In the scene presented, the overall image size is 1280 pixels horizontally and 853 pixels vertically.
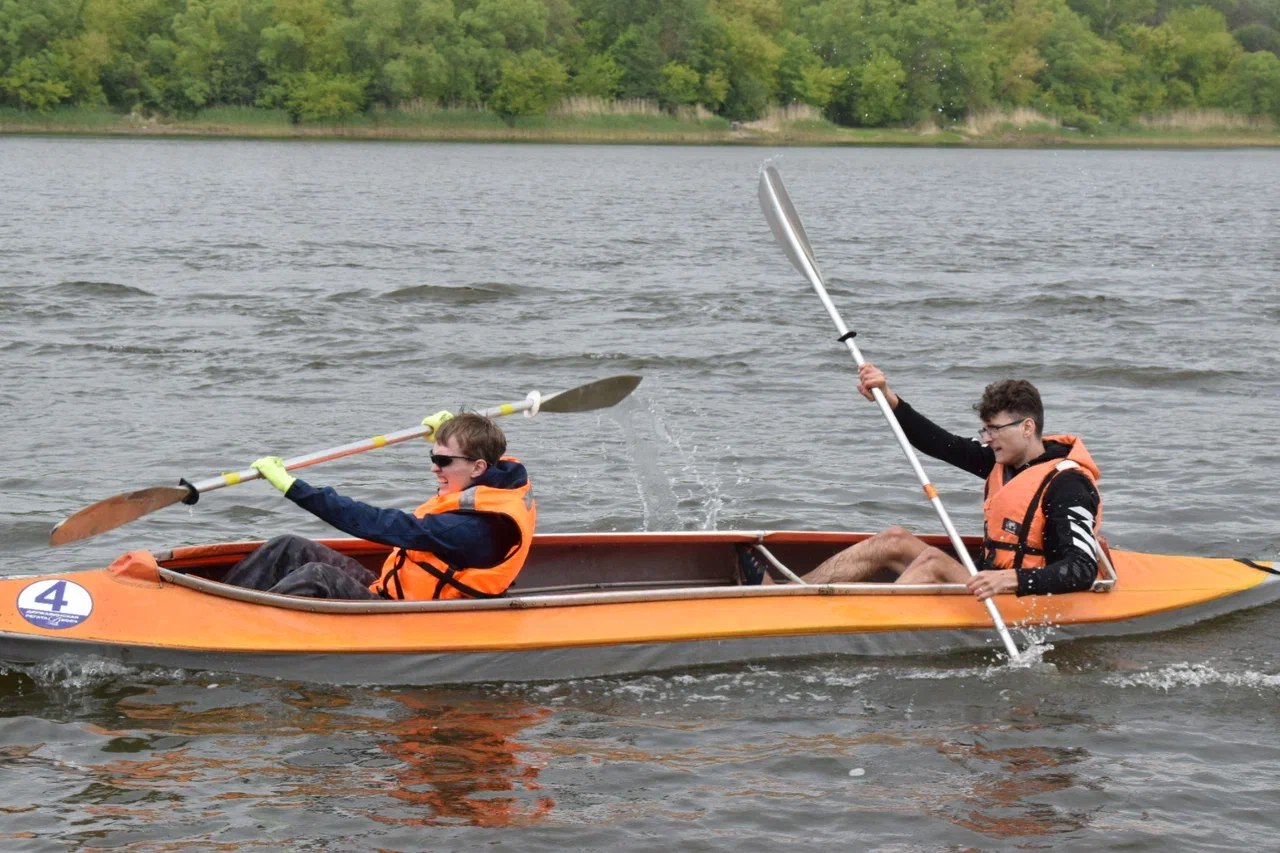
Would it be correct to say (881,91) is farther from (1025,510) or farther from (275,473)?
(275,473)

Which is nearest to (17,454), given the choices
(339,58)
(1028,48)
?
(339,58)

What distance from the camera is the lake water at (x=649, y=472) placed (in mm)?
6031

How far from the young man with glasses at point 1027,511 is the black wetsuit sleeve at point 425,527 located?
2035 mm

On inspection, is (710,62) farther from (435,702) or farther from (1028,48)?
(435,702)

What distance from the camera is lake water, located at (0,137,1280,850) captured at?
6031mm

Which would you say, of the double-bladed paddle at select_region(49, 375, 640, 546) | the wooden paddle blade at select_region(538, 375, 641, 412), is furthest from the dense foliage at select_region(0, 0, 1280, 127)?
the double-bladed paddle at select_region(49, 375, 640, 546)

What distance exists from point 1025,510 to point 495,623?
8.03ft

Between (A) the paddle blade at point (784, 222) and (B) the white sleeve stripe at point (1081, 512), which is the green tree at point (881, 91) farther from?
(B) the white sleeve stripe at point (1081, 512)

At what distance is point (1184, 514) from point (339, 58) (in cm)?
6240

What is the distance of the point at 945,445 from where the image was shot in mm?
7988

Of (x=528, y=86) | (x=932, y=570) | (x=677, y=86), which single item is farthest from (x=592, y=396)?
(x=677, y=86)

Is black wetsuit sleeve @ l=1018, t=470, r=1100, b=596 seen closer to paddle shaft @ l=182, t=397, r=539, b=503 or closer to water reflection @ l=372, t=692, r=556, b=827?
water reflection @ l=372, t=692, r=556, b=827

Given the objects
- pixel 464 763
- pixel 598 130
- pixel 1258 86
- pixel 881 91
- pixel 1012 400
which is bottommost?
pixel 464 763

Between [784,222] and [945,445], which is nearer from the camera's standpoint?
[945,445]
